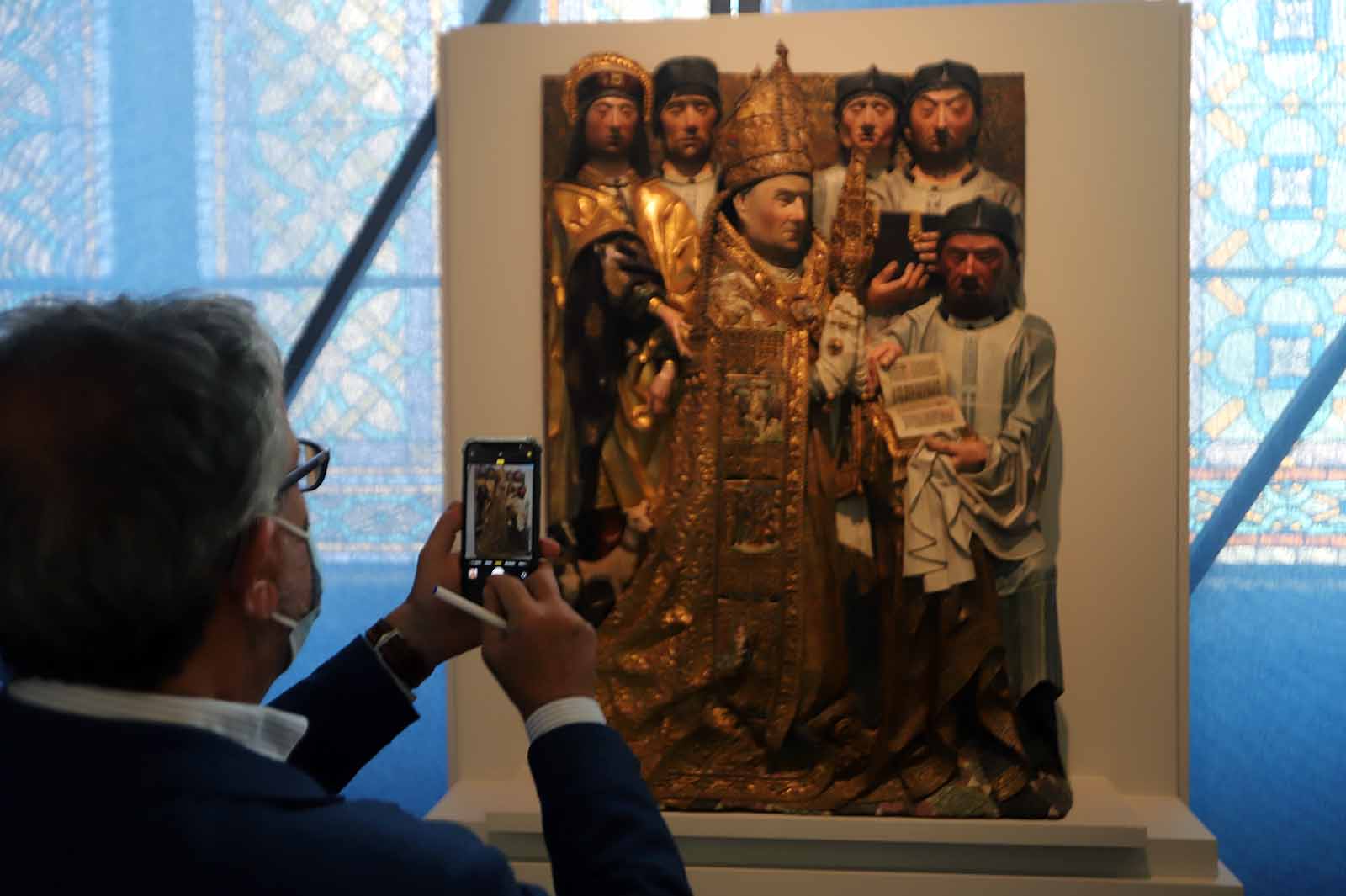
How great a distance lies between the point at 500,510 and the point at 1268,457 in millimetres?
3477

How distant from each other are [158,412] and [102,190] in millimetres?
4487

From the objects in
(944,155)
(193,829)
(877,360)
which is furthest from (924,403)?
(193,829)

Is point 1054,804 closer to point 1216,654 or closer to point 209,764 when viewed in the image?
point 1216,654

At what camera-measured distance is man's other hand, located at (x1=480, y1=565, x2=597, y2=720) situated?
61.7 inches

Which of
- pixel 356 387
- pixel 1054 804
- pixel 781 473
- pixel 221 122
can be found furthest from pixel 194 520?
pixel 221 122

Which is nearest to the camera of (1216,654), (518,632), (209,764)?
(209,764)

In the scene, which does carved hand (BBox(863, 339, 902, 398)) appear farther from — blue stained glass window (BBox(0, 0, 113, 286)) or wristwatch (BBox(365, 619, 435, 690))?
blue stained glass window (BBox(0, 0, 113, 286))

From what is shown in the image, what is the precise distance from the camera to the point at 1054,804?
395 cm

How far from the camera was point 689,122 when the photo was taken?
4.17 meters

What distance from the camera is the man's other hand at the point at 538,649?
1568 millimetres

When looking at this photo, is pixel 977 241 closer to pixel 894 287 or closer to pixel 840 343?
pixel 894 287

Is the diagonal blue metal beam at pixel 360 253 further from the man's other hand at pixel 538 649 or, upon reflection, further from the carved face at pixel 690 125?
the man's other hand at pixel 538 649

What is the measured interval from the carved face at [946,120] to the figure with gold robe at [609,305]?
0.79m

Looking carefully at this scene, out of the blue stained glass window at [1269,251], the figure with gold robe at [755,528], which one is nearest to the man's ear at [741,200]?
the figure with gold robe at [755,528]
